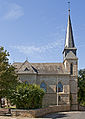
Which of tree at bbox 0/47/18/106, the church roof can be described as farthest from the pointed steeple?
tree at bbox 0/47/18/106

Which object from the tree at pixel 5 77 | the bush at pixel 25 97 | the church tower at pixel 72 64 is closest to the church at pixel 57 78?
the church tower at pixel 72 64

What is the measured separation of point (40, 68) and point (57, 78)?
5.59 m

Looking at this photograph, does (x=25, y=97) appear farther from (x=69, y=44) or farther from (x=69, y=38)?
(x=69, y=38)

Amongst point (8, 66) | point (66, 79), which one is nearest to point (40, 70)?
point (66, 79)

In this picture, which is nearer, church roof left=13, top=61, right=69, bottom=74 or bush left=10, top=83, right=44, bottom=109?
bush left=10, top=83, right=44, bottom=109

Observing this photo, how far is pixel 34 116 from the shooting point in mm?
21094

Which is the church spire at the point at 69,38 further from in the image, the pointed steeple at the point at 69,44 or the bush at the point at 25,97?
the bush at the point at 25,97

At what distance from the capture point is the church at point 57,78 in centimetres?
4081

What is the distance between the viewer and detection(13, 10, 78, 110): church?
4081cm

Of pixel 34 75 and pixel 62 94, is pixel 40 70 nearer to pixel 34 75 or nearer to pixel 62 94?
pixel 34 75

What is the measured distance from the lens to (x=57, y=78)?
41.8 m

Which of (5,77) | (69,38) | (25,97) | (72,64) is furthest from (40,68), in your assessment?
(25,97)

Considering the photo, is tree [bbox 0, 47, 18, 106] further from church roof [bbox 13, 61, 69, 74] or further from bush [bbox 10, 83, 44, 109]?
church roof [bbox 13, 61, 69, 74]

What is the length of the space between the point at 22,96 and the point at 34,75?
19.3m
